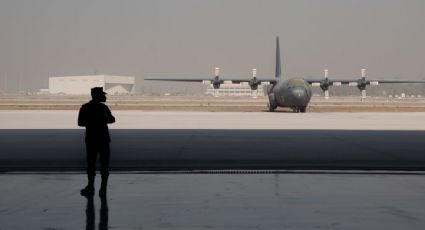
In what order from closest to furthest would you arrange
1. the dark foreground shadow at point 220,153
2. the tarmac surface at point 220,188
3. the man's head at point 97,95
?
the tarmac surface at point 220,188 < the man's head at point 97,95 < the dark foreground shadow at point 220,153

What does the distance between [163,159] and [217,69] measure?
59840mm

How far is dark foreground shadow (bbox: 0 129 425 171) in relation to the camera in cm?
1368

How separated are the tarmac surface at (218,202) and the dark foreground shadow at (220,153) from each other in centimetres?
167

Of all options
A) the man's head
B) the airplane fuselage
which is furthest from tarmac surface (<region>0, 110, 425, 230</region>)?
the airplane fuselage

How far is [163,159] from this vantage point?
15062 millimetres

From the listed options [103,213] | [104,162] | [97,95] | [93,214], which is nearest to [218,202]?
[103,213]

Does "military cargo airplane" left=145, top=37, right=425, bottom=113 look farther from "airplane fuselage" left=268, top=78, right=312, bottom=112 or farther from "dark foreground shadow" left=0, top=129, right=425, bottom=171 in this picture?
"dark foreground shadow" left=0, top=129, right=425, bottom=171

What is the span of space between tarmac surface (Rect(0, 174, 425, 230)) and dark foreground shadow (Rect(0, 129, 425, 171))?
1.67m

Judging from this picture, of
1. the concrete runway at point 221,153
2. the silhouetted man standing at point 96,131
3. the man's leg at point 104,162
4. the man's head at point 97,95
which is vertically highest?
the man's head at point 97,95

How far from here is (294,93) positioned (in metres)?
51.1

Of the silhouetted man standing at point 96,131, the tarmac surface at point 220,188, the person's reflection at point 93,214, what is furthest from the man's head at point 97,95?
the person's reflection at point 93,214

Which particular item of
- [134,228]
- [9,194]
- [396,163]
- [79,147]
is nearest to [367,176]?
[396,163]

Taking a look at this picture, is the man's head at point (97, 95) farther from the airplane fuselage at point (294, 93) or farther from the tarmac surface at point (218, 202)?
the airplane fuselage at point (294, 93)

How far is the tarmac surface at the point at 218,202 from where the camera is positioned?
23.7 ft
